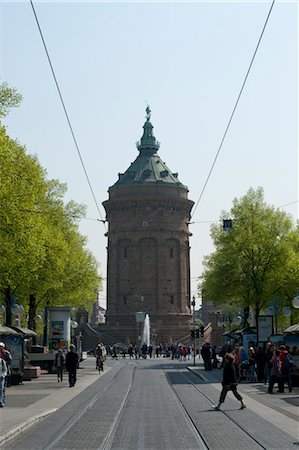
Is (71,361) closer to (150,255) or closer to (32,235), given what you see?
(32,235)

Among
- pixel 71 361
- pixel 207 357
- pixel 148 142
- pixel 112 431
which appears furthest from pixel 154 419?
pixel 148 142

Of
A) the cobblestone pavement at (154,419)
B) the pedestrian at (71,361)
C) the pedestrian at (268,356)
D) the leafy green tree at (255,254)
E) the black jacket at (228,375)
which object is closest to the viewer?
the cobblestone pavement at (154,419)

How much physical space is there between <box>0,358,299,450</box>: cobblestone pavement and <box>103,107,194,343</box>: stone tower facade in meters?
74.6

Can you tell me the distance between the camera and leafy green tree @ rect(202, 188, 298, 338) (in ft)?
172

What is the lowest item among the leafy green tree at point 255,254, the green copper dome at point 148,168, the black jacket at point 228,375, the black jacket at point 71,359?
→ the black jacket at point 228,375

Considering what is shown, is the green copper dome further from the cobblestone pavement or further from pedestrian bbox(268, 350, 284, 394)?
pedestrian bbox(268, 350, 284, 394)

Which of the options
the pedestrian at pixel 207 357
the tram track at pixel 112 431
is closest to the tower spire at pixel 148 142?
the pedestrian at pixel 207 357

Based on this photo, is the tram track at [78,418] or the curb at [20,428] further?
the tram track at [78,418]

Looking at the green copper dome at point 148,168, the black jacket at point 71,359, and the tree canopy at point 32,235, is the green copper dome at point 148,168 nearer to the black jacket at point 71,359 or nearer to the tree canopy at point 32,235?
the tree canopy at point 32,235

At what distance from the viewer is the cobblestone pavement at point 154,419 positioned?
1439cm

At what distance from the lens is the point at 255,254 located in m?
53.2

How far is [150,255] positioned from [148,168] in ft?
45.0

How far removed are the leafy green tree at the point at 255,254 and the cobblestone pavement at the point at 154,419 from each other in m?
22.5

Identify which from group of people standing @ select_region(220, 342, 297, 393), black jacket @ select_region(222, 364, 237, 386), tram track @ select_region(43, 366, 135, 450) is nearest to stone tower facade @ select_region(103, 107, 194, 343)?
group of people standing @ select_region(220, 342, 297, 393)
